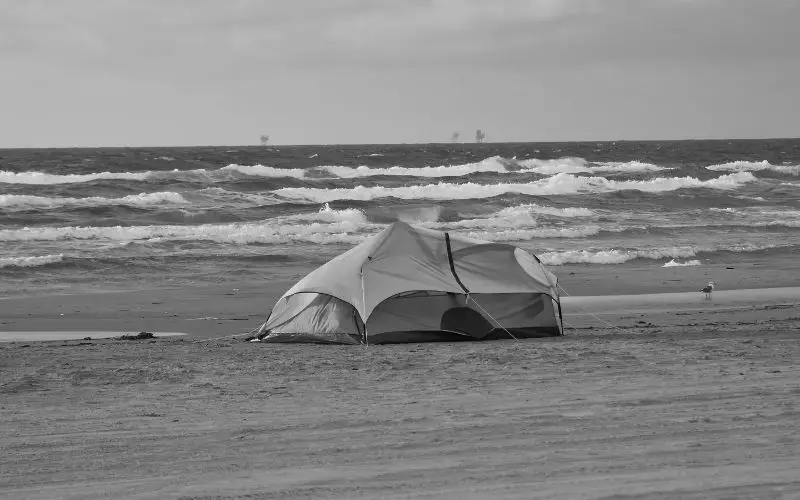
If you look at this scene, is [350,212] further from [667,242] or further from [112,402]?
[112,402]

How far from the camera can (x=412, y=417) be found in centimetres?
680

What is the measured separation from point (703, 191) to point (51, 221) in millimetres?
24520

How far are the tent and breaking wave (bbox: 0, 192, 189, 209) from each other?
67.9ft

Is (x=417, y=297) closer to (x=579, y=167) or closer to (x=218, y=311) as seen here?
(x=218, y=311)

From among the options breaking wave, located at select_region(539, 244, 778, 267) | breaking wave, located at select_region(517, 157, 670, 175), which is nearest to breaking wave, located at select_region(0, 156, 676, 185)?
breaking wave, located at select_region(517, 157, 670, 175)

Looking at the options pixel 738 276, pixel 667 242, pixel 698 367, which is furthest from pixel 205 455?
pixel 667 242

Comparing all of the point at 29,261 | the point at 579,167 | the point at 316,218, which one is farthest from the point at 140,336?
the point at 579,167

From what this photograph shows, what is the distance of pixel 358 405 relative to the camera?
286 inches

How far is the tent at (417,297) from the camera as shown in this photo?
10.8 meters

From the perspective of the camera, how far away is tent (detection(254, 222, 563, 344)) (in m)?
10.8

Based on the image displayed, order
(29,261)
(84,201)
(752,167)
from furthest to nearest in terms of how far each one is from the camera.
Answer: (752,167), (84,201), (29,261)

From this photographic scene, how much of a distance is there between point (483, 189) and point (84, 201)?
15637mm

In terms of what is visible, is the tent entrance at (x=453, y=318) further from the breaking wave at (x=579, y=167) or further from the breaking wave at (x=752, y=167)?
the breaking wave at (x=752, y=167)

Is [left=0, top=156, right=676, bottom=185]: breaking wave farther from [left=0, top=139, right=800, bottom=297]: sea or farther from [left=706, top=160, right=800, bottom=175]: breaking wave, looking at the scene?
[left=706, top=160, right=800, bottom=175]: breaking wave
